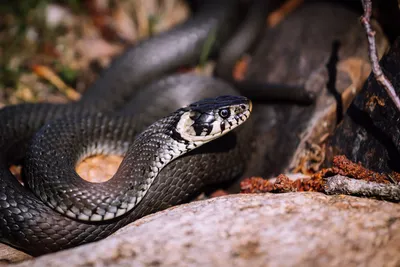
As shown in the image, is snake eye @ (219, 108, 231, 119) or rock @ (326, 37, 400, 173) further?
snake eye @ (219, 108, 231, 119)

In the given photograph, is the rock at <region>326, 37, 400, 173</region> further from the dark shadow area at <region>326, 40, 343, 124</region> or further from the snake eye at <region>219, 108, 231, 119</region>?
the snake eye at <region>219, 108, 231, 119</region>

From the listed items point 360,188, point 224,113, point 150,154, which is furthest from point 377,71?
point 150,154

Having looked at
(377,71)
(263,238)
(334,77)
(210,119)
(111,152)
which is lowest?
(263,238)

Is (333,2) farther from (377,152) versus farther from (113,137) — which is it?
(113,137)

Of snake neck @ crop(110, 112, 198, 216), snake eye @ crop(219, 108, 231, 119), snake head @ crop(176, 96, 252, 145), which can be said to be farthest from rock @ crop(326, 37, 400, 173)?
snake neck @ crop(110, 112, 198, 216)

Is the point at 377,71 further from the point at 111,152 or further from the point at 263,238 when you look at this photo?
the point at 111,152

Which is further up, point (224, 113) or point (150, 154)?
point (224, 113)

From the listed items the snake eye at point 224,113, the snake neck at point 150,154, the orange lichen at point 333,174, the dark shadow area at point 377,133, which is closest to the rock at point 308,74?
the dark shadow area at point 377,133
